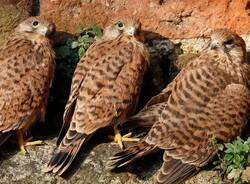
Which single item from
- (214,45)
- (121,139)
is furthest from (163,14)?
(121,139)

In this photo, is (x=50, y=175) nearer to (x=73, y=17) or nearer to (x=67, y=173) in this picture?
(x=67, y=173)

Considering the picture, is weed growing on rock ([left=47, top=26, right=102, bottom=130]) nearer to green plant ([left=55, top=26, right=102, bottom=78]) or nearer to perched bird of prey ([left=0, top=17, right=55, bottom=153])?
green plant ([left=55, top=26, right=102, bottom=78])

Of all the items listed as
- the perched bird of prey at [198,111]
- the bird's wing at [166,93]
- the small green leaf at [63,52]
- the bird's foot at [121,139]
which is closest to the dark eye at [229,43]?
the perched bird of prey at [198,111]

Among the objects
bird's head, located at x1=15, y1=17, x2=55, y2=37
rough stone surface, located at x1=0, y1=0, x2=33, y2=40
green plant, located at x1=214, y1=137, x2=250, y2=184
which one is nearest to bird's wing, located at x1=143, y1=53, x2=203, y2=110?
green plant, located at x1=214, y1=137, x2=250, y2=184

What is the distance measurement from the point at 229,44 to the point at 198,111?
654 millimetres

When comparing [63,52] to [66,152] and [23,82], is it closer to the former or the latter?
[23,82]

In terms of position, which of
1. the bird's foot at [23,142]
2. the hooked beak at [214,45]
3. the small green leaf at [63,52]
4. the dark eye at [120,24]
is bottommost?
the bird's foot at [23,142]

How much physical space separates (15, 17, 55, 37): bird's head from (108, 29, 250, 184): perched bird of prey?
0.94m

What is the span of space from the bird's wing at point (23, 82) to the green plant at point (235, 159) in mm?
1304

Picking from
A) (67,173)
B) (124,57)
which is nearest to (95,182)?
(67,173)

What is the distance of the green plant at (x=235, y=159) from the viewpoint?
18.4 ft

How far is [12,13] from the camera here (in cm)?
683

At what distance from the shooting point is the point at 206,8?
653cm

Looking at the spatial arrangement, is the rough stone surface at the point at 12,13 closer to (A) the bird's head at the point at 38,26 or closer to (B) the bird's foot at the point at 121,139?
(A) the bird's head at the point at 38,26
